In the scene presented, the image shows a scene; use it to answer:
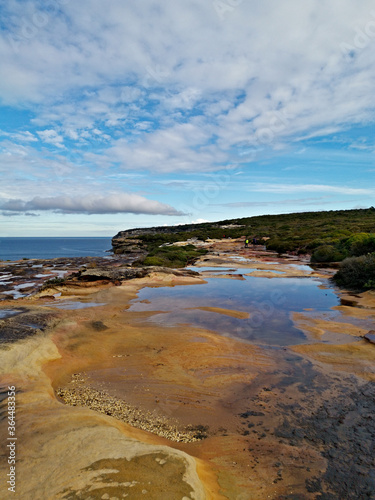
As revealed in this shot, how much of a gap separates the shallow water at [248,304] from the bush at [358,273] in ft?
5.15

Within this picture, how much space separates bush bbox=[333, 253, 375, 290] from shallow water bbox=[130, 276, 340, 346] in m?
1.57

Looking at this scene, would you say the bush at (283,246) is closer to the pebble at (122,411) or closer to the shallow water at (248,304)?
the shallow water at (248,304)

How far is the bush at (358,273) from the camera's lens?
18.2 metres

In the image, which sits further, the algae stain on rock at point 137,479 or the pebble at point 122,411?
the pebble at point 122,411

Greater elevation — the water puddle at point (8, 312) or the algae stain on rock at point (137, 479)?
the algae stain on rock at point (137, 479)

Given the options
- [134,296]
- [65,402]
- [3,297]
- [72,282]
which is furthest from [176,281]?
[65,402]

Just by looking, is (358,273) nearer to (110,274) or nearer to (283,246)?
(110,274)

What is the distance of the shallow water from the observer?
1107 cm

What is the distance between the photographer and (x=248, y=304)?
15117mm

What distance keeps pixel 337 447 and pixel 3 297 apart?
20.1 m


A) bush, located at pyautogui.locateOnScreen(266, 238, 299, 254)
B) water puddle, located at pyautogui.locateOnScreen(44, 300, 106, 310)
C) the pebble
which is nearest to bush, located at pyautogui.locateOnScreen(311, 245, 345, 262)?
bush, located at pyautogui.locateOnScreen(266, 238, 299, 254)

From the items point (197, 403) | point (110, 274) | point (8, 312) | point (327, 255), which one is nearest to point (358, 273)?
point (327, 255)

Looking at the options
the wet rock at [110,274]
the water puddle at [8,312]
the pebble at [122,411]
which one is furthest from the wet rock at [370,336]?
the wet rock at [110,274]

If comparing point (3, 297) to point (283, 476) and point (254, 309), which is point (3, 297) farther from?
point (283, 476)
